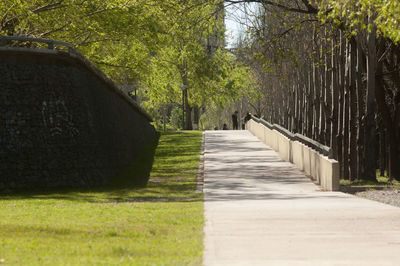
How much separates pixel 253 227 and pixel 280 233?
81cm

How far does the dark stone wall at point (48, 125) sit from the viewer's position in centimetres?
2152

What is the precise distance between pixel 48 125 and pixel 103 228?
1106cm

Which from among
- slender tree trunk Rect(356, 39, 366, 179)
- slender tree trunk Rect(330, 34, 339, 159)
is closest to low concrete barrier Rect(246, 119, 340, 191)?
slender tree trunk Rect(330, 34, 339, 159)

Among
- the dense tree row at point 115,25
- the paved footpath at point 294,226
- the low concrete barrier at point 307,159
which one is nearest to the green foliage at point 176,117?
the dense tree row at point 115,25

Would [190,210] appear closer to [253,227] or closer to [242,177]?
[253,227]

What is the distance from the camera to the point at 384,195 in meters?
19.5

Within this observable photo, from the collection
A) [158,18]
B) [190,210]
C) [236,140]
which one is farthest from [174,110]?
[190,210]

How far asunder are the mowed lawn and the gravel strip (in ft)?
14.4

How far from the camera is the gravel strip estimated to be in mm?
17938

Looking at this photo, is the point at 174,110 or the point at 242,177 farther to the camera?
the point at 174,110

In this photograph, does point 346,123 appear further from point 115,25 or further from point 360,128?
point 115,25

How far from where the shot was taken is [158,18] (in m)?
31.1

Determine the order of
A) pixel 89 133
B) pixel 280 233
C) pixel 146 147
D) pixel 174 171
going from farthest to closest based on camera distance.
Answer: pixel 146 147, pixel 174 171, pixel 89 133, pixel 280 233

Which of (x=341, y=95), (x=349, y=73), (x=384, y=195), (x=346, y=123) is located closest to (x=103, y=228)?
(x=384, y=195)
